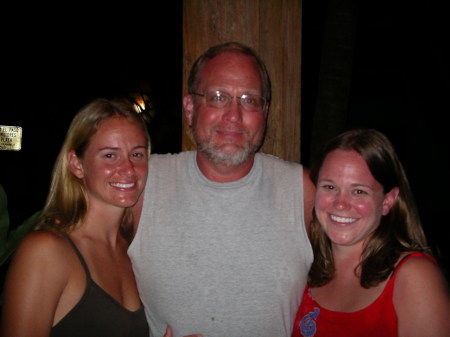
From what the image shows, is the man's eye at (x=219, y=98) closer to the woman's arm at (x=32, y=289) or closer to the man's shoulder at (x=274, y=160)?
the man's shoulder at (x=274, y=160)

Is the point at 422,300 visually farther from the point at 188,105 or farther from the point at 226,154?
the point at 188,105

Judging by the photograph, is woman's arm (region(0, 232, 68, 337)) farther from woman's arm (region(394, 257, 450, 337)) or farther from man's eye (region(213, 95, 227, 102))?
woman's arm (region(394, 257, 450, 337))

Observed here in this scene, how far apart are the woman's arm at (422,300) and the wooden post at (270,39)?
103cm

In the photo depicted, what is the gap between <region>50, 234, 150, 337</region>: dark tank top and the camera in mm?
1928

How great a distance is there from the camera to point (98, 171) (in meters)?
2.20

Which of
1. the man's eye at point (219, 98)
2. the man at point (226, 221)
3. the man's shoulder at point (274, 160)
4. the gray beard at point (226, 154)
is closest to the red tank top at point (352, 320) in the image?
the man at point (226, 221)

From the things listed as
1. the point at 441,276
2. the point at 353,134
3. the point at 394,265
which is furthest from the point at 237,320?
the point at 353,134

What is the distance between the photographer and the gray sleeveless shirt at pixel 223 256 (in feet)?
6.91

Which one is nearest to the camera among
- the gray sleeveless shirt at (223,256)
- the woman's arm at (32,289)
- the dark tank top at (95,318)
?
the woman's arm at (32,289)

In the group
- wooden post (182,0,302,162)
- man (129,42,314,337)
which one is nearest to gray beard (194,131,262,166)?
man (129,42,314,337)

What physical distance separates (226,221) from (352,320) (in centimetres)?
87

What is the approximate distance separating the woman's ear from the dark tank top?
161 cm

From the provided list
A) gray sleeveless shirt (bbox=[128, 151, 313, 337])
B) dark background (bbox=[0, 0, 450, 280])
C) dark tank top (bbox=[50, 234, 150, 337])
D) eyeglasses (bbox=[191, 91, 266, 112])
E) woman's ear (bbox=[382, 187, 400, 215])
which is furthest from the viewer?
dark background (bbox=[0, 0, 450, 280])

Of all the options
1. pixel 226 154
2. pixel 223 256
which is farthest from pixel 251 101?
pixel 223 256
